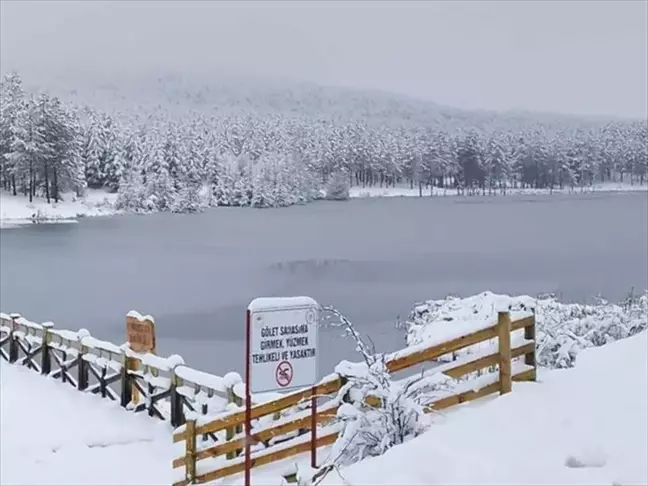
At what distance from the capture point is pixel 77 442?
993 cm

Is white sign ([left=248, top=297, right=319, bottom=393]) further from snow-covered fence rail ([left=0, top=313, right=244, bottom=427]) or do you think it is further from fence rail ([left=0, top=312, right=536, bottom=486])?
snow-covered fence rail ([left=0, top=313, right=244, bottom=427])

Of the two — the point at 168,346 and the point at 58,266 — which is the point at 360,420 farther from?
the point at 58,266

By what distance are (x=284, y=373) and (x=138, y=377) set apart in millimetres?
6221

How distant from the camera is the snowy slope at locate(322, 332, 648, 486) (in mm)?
5570

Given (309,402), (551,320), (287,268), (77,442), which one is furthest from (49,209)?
(309,402)

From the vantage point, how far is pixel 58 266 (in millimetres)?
41031


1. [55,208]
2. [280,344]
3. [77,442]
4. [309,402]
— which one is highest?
[280,344]

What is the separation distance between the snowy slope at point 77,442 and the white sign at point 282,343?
3817 millimetres

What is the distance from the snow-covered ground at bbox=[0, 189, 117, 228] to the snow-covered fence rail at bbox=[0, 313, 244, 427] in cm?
5387

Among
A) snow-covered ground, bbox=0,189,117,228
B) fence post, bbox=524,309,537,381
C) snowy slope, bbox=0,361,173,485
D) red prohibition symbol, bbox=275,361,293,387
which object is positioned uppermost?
red prohibition symbol, bbox=275,361,293,387

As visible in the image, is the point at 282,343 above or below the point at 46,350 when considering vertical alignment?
above

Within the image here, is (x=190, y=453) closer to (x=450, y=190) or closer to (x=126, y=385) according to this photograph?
(x=126, y=385)

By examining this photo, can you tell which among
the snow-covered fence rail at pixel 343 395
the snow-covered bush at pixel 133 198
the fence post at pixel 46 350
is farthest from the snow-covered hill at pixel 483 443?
the snow-covered bush at pixel 133 198

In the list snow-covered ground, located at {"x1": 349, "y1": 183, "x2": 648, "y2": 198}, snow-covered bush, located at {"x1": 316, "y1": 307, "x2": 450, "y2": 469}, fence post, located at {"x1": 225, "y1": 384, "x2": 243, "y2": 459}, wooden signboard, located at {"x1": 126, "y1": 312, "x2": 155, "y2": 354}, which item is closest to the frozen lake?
wooden signboard, located at {"x1": 126, "y1": 312, "x2": 155, "y2": 354}
